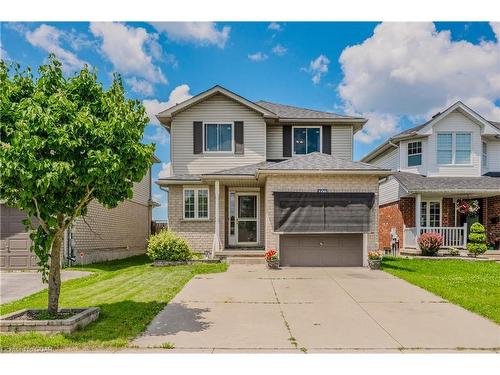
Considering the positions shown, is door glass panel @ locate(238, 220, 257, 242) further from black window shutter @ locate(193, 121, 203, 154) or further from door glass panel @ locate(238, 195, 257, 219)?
black window shutter @ locate(193, 121, 203, 154)

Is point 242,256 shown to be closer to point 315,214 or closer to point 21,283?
point 315,214

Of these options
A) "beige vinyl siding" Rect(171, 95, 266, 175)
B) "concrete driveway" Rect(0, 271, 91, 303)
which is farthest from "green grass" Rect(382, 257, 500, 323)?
"concrete driveway" Rect(0, 271, 91, 303)

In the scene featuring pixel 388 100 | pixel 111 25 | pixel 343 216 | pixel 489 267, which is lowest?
pixel 489 267

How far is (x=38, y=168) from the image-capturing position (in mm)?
4977

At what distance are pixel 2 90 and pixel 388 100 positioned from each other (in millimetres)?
8780

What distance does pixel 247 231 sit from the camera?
15523 mm

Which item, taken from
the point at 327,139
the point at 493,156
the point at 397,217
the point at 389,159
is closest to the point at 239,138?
the point at 327,139

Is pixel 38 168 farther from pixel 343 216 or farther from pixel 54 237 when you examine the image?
pixel 343 216

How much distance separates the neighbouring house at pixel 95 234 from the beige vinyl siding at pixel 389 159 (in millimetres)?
12904

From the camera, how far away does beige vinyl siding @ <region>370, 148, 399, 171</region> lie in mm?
19547

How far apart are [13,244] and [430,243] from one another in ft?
52.5

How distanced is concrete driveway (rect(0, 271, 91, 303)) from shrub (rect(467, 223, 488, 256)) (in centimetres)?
1493

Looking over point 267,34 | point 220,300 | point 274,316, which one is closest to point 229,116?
point 267,34

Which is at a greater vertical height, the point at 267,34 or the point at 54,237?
the point at 267,34
